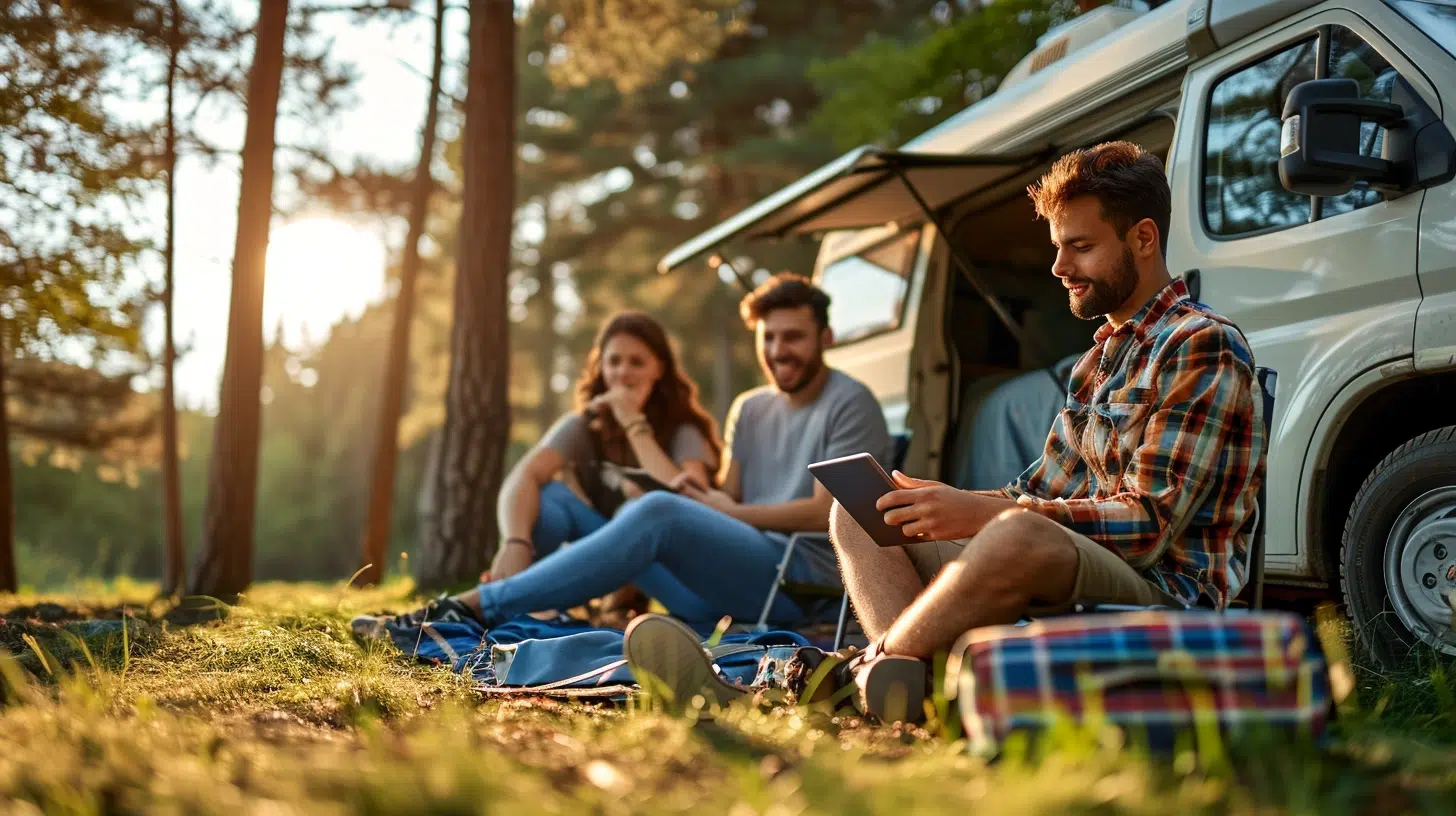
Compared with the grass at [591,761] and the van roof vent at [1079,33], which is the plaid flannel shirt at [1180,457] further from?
the van roof vent at [1079,33]

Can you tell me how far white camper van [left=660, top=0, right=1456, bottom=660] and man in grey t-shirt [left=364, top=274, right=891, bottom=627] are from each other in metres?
0.69

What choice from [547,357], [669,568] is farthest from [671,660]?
[547,357]

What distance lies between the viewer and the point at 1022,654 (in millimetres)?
2041

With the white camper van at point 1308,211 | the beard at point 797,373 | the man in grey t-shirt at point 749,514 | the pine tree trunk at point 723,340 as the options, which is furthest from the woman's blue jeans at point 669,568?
the pine tree trunk at point 723,340

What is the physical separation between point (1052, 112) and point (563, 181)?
17.2 meters

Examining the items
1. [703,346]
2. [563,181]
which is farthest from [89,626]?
[703,346]

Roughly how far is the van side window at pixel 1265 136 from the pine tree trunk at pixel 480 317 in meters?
5.22

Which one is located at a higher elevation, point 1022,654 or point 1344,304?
point 1344,304

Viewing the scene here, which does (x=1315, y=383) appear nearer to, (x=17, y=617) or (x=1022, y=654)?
(x=1022, y=654)

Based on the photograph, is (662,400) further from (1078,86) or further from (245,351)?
(245,351)

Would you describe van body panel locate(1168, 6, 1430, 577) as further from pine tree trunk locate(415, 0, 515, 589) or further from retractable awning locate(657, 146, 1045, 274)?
pine tree trunk locate(415, 0, 515, 589)

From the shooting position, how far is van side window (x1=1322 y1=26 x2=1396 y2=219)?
11.2ft

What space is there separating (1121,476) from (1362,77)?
1.56 m

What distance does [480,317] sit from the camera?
844 cm
